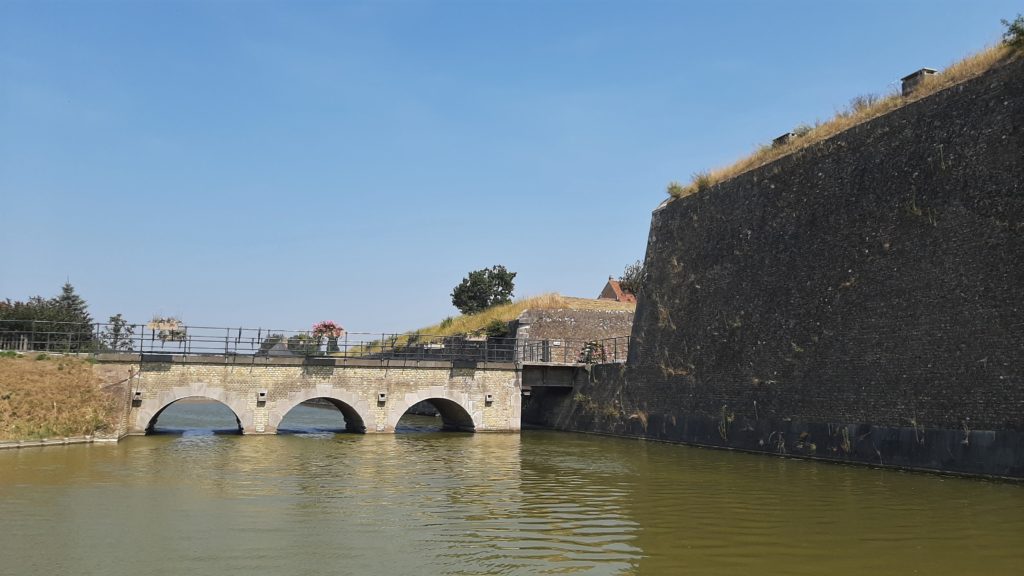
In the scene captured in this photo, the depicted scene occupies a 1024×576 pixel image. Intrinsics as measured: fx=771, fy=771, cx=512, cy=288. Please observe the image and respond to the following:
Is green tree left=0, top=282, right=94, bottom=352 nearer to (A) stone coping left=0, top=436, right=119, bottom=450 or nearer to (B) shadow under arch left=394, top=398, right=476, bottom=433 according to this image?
(A) stone coping left=0, top=436, right=119, bottom=450

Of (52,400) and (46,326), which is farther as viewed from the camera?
(46,326)

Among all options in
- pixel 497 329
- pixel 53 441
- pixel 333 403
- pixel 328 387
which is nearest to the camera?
pixel 53 441

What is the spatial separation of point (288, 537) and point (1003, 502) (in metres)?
11.4

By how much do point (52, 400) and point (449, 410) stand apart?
1598 cm

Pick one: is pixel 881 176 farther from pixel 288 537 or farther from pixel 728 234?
pixel 288 537

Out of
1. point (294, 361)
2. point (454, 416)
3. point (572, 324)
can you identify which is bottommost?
point (454, 416)

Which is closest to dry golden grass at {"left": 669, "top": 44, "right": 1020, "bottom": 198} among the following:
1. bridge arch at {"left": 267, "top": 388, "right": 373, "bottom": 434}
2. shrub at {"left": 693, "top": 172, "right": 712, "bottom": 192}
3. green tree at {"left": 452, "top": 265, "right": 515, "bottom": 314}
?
shrub at {"left": 693, "top": 172, "right": 712, "bottom": 192}

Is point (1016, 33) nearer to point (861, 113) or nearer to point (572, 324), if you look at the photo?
point (861, 113)

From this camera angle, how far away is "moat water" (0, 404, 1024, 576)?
29.3 feet

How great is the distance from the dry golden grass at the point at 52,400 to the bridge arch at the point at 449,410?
9.82m

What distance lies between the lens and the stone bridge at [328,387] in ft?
87.4

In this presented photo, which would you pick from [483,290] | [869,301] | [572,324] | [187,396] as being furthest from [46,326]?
Answer: [483,290]

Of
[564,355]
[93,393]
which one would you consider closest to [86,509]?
[93,393]

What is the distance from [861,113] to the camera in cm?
2217
